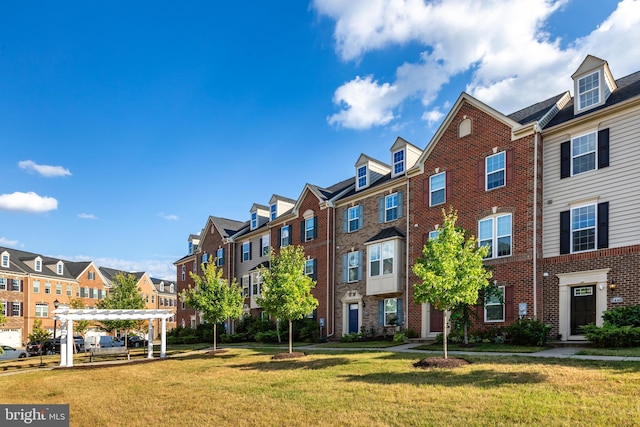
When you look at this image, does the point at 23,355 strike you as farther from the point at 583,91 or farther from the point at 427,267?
the point at 583,91

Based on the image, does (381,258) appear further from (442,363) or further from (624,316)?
(442,363)

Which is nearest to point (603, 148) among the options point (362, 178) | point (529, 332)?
point (529, 332)

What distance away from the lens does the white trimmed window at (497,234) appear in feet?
74.0

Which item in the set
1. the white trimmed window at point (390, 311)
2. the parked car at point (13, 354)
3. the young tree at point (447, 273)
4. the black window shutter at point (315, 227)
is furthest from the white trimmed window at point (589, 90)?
the parked car at point (13, 354)

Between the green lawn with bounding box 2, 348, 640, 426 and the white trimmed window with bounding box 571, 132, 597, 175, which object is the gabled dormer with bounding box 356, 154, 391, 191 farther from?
the green lawn with bounding box 2, 348, 640, 426

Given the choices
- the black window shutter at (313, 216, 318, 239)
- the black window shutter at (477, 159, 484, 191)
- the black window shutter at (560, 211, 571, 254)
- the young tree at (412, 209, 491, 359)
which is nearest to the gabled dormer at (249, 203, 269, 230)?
the black window shutter at (313, 216, 318, 239)

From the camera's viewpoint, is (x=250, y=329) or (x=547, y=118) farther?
(x=250, y=329)

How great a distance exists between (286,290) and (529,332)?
9812 millimetres

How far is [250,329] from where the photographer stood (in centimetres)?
3706

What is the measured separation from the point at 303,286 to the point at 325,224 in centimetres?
1219

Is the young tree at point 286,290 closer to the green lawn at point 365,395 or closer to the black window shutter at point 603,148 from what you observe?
the green lawn at point 365,395

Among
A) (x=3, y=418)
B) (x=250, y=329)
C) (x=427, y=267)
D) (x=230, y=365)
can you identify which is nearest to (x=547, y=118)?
→ (x=427, y=267)

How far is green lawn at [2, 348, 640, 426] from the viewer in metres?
9.55

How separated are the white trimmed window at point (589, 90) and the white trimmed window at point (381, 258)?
11694 millimetres
